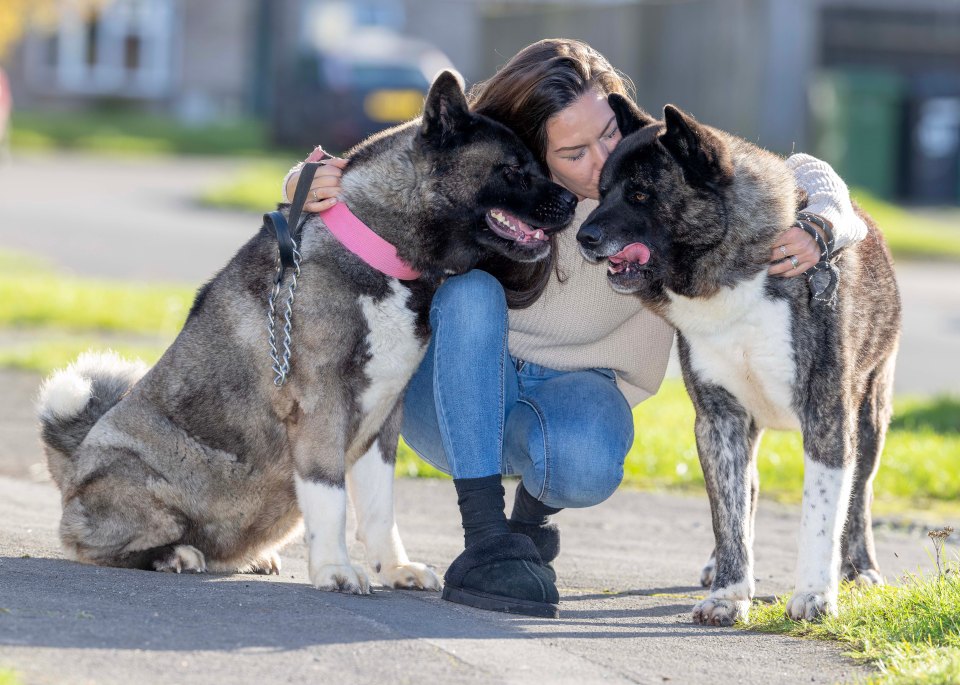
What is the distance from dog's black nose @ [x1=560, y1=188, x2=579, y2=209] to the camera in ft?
13.7

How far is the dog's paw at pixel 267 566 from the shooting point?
4410mm

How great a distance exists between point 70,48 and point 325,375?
94.9 ft

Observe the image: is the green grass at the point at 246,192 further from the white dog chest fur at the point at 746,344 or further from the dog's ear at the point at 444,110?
the white dog chest fur at the point at 746,344

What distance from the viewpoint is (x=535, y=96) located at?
14.3 feet

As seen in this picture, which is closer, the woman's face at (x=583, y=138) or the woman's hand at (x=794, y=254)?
the woman's hand at (x=794, y=254)

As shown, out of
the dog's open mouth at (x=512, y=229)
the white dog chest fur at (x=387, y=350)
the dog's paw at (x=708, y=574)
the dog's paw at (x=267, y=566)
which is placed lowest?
the dog's paw at (x=267, y=566)

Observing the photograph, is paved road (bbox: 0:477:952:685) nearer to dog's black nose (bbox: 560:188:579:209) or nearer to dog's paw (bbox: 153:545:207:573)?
dog's paw (bbox: 153:545:207:573)

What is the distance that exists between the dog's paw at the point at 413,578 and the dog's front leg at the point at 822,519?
3.56ft

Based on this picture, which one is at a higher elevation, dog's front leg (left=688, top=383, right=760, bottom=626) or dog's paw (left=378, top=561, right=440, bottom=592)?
dog's front leg (left=688, top=383, right=760, bottom=626)

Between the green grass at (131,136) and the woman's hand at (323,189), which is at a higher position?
the woman's hand at (323,189)

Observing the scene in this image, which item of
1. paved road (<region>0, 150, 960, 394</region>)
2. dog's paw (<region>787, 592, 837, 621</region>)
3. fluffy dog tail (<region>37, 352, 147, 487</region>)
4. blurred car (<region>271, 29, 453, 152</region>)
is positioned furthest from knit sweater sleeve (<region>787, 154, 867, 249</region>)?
blurred car (<region>271, 29, 453, 152</region>)

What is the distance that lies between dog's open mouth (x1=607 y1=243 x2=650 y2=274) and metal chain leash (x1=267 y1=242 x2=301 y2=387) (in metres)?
0.95

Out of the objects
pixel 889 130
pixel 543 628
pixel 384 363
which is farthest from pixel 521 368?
pixel 889 130

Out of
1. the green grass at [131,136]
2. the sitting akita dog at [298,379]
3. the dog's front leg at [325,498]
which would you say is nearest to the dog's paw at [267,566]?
the sitting akita dog at [298,379]
